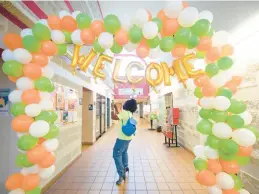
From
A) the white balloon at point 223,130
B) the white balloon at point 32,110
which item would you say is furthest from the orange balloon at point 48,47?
the white balloon at point 223,130

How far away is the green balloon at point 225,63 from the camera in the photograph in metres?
2.04

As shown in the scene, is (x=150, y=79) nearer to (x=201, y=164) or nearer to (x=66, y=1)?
(x=201, y=164)

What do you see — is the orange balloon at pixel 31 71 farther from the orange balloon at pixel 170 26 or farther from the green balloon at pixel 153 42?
the orange balloon at pixel 170 26

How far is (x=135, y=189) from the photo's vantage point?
286cm

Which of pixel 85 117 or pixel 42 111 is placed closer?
pixel 42 111

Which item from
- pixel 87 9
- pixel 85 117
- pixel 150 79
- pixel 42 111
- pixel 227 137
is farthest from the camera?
pixel 85 117

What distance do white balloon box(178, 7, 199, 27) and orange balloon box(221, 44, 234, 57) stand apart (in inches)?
19.7

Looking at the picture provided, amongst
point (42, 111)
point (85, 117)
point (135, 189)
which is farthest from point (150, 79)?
point (85, 117)

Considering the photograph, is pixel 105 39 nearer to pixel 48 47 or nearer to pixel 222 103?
pixel 48 47

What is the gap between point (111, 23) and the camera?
2037 millimetres

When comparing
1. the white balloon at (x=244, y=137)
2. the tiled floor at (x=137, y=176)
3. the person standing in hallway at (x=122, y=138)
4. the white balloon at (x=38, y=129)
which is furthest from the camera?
the person standing in hallway at (x=122, y=138)

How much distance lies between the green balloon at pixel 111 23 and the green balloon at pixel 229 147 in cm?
185

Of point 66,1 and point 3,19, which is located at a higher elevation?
point 66,1

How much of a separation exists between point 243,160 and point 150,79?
148 centimetres
